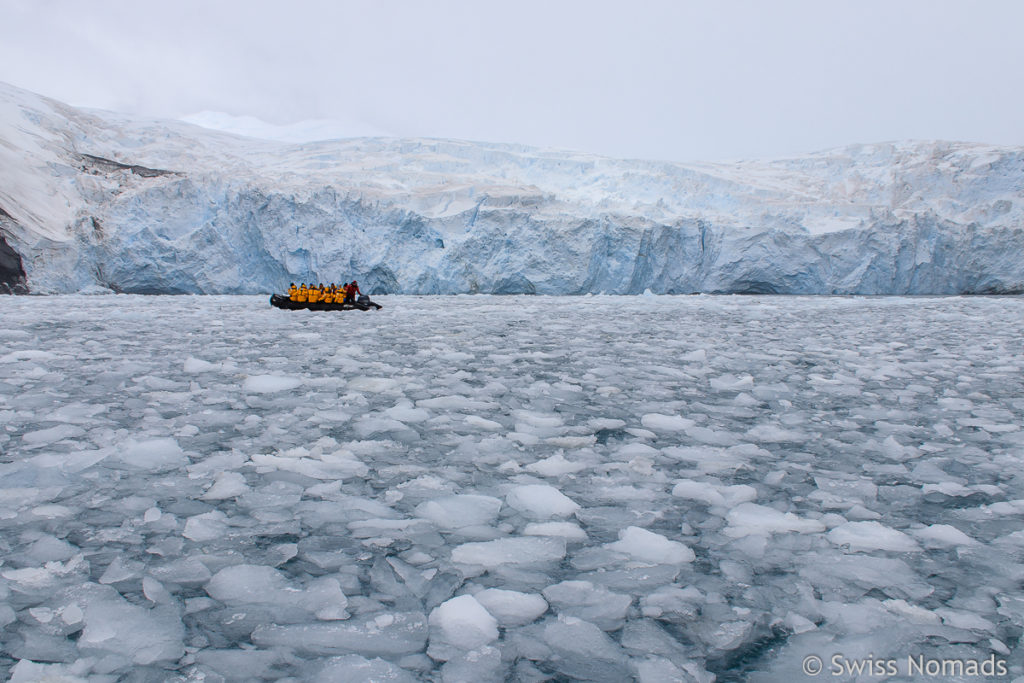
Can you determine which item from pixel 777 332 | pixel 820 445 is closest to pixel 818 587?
pixel 820 445

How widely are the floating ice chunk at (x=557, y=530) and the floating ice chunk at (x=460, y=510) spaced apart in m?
0.11

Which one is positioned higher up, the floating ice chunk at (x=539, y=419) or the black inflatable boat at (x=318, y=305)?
the floating ice chunk at (x=539, y=419)

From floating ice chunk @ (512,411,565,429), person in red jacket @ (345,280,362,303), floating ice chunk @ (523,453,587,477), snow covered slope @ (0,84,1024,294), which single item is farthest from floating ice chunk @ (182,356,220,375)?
snow covered slope @ (0,84,1024,294)

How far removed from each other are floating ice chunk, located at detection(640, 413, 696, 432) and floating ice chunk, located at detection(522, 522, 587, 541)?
986 mm

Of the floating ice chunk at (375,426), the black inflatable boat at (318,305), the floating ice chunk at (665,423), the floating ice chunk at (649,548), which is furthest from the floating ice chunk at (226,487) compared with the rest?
the black inflatable boat at (318,305)

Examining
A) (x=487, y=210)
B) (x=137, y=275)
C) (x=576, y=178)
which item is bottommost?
(x=137, y=275)

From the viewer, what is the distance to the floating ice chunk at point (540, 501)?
149 centimetres

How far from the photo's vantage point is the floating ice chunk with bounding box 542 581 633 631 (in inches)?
40.9

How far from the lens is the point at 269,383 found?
116 inches

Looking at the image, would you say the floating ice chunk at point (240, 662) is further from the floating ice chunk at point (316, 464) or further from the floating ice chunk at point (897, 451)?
the floating ice chunk at point (897, 451)

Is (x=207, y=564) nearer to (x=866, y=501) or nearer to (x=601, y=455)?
(x=601, y=455)

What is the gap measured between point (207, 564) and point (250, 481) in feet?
1.53

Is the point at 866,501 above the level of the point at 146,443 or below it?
above

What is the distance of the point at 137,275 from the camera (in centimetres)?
1619
